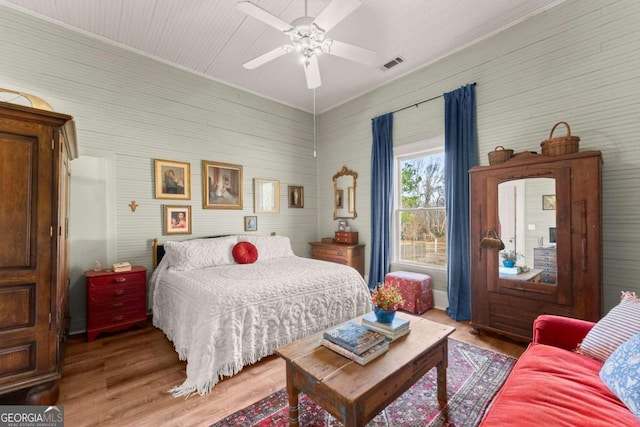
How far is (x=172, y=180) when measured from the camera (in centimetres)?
391

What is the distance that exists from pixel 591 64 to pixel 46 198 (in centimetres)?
466

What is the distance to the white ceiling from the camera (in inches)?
113

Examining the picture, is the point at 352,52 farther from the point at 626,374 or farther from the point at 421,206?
the point at 626,374

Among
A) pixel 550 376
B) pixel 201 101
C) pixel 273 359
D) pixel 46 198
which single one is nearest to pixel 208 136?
pixel 201 101

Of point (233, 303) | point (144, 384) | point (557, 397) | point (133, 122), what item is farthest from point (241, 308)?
point (133, 122)

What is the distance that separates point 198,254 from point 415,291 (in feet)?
9.23

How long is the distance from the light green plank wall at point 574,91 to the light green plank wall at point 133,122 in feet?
9.34

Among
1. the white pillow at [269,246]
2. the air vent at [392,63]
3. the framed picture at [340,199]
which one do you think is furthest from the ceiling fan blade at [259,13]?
the framed picture at [340,199]

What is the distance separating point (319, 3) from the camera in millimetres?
2785

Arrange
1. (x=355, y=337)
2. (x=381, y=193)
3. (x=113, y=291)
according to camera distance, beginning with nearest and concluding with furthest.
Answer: (x=355, y=337)
(x=113, y=291)
(x=381, y=193)

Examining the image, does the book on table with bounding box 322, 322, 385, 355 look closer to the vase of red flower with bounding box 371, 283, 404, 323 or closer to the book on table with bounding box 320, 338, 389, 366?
the book on table with bounding box 320, 338, 389, 366

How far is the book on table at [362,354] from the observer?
61.1 inches

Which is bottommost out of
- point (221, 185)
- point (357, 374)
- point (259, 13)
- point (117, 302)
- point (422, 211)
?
point (117, 302)

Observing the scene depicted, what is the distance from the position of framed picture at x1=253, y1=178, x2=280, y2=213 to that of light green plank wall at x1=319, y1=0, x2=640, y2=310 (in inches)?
102
